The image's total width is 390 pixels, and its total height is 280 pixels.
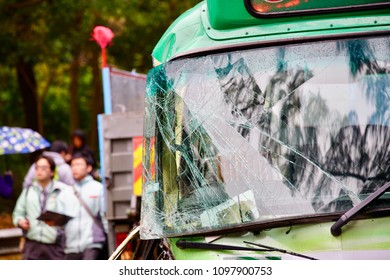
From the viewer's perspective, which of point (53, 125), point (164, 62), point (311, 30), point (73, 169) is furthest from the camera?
point (53, 125)

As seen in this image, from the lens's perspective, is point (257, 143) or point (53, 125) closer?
point (257, 143)

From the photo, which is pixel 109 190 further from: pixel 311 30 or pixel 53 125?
pixel 53 125

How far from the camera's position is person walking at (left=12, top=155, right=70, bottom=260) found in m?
11.9

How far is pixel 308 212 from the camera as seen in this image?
5.89m

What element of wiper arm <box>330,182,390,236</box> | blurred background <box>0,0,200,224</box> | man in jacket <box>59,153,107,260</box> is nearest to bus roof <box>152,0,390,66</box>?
wiper arm <box>330,182,390,236</box>

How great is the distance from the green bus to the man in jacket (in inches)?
208

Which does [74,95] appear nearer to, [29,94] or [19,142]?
[29,94]

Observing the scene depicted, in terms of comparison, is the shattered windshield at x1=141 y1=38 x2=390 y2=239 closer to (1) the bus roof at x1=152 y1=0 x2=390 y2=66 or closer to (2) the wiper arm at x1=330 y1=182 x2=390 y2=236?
(1) the bus roof at x1=152 y1=0 x2=390 y2=66

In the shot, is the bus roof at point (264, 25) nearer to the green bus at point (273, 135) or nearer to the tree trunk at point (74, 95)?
the green bus at point (273, 135)

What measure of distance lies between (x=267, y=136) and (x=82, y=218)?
6056mm

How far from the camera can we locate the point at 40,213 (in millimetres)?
11977

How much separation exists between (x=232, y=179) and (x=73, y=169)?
248 inches

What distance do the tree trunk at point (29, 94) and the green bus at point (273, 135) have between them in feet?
70.1

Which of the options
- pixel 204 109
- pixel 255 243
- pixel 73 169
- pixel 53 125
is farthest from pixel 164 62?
pixel 53 125
